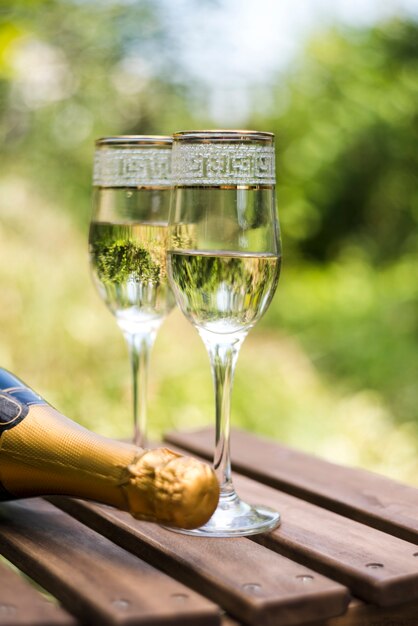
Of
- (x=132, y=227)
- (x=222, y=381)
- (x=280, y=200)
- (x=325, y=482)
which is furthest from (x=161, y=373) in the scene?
(x=280, y=200)

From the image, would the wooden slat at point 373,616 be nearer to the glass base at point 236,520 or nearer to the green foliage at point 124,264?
the glass base at point 236,520

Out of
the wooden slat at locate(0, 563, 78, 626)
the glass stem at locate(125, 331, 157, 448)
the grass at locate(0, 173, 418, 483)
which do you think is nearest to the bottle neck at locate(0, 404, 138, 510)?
the wooden slat at locate(0, 563, 78, 626)

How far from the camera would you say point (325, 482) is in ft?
4.04

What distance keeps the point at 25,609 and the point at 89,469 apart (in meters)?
0.18

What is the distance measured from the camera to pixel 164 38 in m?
5.13

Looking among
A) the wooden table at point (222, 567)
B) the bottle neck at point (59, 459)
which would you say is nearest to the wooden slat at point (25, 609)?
the wooden table at point (222, 567)

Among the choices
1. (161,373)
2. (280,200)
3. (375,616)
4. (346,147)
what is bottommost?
(375,616)

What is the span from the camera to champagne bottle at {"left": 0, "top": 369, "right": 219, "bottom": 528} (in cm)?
83

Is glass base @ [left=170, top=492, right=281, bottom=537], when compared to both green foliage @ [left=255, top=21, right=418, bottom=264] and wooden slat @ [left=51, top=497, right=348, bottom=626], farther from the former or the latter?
green foliage @ [left=255, top=21, right=418, bottom=264]

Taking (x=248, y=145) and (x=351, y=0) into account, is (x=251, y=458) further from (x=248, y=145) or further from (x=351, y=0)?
(x=351, y=0)

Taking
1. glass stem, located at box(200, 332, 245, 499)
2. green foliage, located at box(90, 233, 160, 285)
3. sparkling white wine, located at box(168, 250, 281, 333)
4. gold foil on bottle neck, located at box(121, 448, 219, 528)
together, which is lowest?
gold foil on bottle neck, located at box(121, 448, 219, 528)

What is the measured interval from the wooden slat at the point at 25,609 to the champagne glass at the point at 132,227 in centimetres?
41

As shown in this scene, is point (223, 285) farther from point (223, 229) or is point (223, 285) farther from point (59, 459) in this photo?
point (59, 459)

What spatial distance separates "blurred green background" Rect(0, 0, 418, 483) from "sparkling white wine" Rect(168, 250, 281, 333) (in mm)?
474
